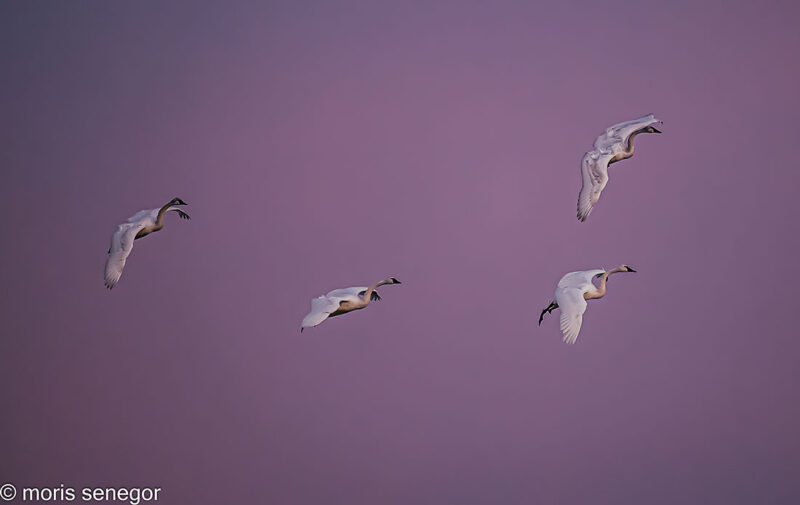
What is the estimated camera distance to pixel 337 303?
19.3ft

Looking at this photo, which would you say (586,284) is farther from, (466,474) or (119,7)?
(119,7)

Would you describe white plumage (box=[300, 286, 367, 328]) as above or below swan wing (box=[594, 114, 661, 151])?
below

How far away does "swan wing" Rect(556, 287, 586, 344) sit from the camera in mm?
5227

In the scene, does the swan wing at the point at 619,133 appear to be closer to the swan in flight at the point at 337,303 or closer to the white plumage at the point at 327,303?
the swan in flight at the point at 337,303

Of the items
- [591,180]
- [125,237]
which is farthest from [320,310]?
[591,180]

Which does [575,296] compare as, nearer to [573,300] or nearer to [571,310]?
[573,300]

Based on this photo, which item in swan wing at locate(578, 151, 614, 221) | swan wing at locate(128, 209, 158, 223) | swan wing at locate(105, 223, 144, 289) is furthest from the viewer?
swan wing at locate(128, 209, 158, 223)

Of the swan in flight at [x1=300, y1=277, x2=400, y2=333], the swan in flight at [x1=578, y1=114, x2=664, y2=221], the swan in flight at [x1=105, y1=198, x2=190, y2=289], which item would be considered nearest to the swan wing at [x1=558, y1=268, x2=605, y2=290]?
the swan in flight at [x1=578, y1=114, x2=664, y2=221]

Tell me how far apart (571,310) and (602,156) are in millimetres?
1020

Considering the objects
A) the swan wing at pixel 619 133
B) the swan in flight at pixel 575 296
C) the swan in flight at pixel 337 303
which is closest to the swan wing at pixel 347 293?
the swan in flight at pixel 337 303

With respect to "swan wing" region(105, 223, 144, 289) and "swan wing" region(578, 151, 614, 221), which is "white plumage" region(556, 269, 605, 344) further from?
"swan wing" region(105, 223, 144, 289)

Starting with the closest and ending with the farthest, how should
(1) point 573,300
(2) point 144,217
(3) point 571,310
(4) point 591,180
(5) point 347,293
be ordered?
(3) point 571,310 < (1) point 573,300 < (4) point 591,180 < (5) point 347,293 < (2) point 144,217

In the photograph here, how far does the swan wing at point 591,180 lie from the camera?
580 centimetres

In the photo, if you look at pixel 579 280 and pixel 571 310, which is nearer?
pixel 571 310
